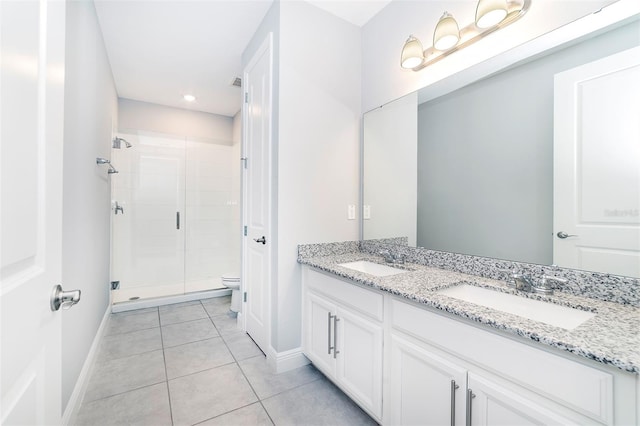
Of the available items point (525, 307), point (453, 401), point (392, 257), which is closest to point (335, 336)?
point (392, 257)

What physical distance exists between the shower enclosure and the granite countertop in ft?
9.32

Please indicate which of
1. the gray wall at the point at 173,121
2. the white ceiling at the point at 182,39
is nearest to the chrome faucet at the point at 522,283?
the white ceiling at the point at 182,39

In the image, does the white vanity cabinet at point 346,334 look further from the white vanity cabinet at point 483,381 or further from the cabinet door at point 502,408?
the cabinet door at point 502,408

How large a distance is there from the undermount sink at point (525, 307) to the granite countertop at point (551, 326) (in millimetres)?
24

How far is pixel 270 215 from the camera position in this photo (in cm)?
204

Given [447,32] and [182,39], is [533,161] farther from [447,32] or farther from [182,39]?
[182,39]

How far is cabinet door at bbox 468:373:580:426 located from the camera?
0.83 m

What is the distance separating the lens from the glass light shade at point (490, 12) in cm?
136

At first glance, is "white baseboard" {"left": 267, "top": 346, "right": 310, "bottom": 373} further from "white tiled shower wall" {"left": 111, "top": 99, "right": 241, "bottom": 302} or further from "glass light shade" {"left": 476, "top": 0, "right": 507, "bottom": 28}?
"glass light shade" {"left": 476, "top": 0, "right": 507, "bottom": 28}

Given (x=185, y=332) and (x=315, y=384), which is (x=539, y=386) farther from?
(x=185, y=332)

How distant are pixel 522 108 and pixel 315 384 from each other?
1.98m

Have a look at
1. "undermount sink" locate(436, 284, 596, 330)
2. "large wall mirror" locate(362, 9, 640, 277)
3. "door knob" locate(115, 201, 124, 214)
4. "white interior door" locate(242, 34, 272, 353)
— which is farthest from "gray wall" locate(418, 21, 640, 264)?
"door knob" locate(115, 201, 124, 214)

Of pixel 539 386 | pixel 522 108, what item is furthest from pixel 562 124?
pixel 539 386

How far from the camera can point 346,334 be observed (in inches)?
62.7
